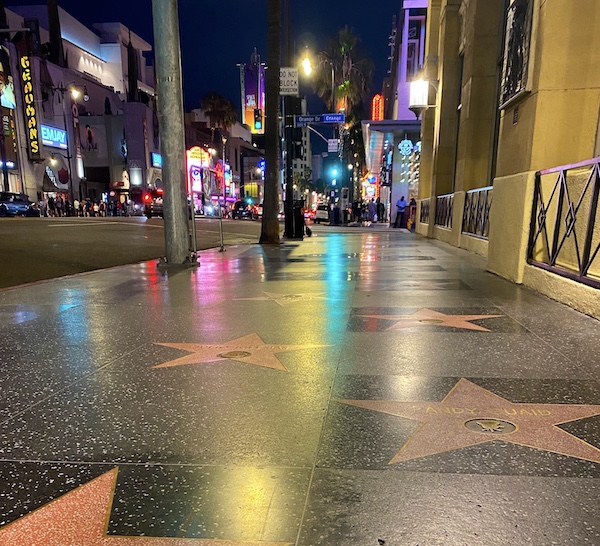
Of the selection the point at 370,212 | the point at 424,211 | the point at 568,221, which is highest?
the point at 568,221

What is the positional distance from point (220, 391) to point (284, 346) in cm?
110

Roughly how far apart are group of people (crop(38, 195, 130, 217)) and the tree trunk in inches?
1276

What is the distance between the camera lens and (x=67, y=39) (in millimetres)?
52938

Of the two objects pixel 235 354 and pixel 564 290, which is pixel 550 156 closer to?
pixel 564 290

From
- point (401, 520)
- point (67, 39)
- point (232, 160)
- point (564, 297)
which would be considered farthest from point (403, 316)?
point (232, 160)

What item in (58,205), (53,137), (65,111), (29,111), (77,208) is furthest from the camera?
(65,111)

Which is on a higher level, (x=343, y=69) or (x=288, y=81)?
(x=343, y=69)

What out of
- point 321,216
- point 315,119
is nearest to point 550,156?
point 315,119

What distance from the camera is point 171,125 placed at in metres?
9.41

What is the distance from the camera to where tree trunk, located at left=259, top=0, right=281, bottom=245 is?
14.2 m

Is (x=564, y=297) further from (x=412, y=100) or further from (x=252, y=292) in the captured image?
(x=412, y=100)

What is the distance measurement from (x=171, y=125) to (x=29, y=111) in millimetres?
38487

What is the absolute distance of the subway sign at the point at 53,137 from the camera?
42875mm

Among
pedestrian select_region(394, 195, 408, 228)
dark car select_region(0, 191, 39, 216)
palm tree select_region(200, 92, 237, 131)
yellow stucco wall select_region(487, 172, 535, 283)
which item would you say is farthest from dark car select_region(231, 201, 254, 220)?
yellow stucco wall select_region(487, 172, 535, 283)
